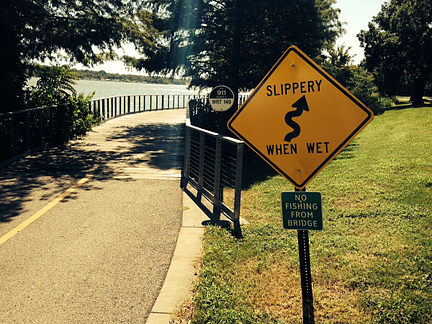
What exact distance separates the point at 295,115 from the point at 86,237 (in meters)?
3.75

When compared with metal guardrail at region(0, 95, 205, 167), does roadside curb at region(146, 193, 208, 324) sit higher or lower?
lower

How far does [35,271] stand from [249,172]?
7.31 m

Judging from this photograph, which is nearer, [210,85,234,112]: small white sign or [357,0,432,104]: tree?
[210,85,234,112]: small white sign

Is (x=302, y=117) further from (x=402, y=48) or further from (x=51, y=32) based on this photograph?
(x=402, y=48)

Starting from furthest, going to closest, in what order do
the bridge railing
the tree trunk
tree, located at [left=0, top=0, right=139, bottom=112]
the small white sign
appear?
the tree trunk, the bridge railing, tree, located at [left=0, top=0, right=139, bottom=112], the small white sign

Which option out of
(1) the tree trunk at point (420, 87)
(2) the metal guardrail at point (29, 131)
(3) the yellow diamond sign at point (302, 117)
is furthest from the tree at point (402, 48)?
(3) the yellow diamond sign at point (302, 117)

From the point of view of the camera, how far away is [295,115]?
3.80m

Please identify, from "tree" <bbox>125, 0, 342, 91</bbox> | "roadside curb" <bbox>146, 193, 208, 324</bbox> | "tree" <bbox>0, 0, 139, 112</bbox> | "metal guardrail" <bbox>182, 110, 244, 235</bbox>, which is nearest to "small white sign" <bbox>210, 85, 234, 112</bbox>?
"metal guardrail" <bbox>182, 110, 244, 235</bbox>

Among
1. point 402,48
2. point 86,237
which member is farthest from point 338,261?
point 402,48

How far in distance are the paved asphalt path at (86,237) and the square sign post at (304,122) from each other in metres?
1.70

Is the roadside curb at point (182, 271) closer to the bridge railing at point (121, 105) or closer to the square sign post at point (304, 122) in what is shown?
the square sign post at point (304, 122)

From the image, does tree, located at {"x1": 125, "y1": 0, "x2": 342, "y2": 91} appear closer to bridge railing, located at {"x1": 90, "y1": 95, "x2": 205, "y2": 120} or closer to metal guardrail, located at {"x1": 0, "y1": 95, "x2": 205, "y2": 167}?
bridge railing, located at {"x1": 90, "y1": 95, "x2": 205, "y2": 120}

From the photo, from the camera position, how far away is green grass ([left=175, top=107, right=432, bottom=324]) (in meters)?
4.16

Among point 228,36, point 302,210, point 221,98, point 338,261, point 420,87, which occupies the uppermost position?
point 228,36
